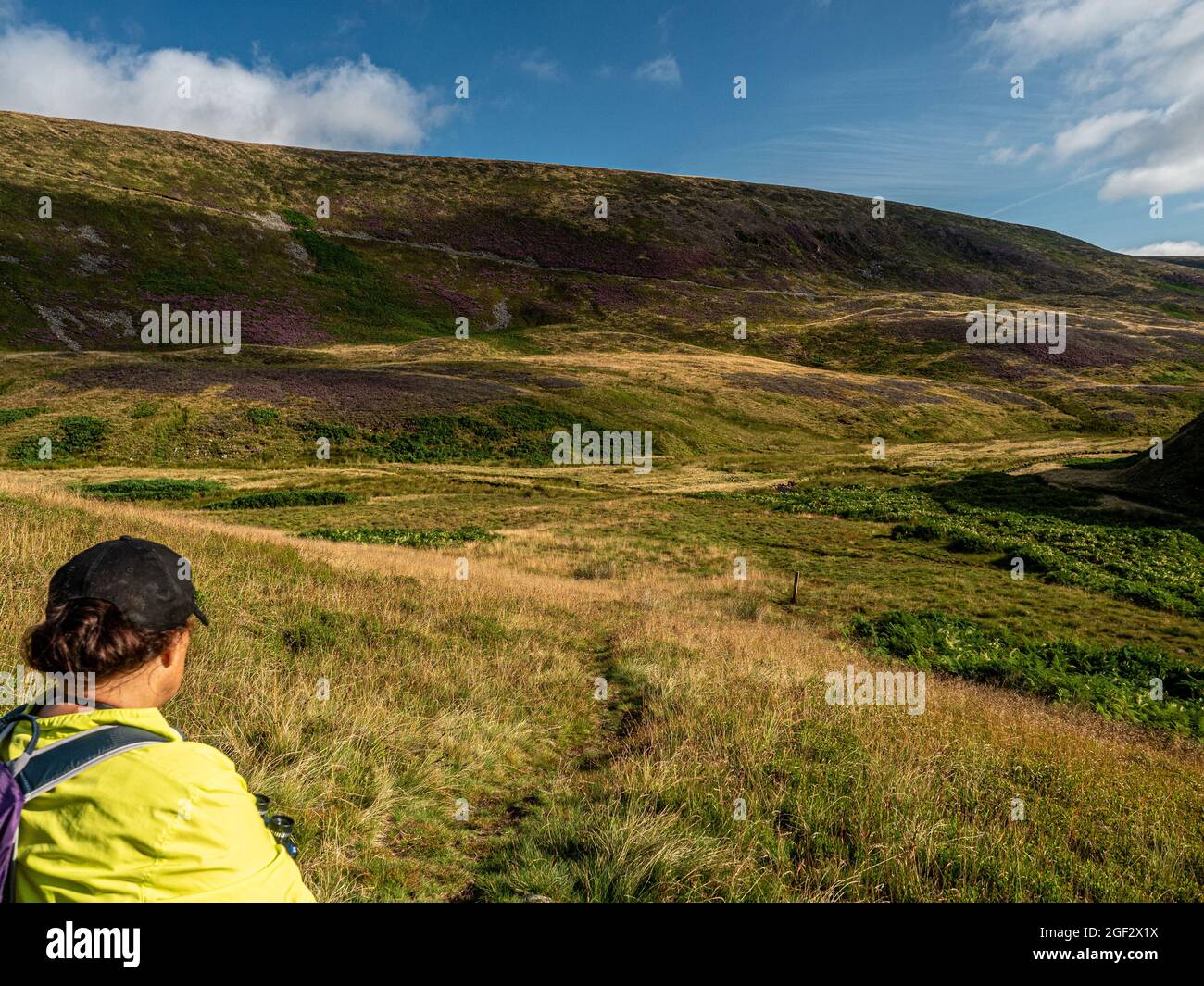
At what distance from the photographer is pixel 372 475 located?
41344 mm

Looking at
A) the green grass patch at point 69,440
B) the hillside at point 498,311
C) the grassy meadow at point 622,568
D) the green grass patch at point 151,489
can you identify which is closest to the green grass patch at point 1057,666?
the grassy meadow at point 622,568

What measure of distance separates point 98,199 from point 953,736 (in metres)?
126

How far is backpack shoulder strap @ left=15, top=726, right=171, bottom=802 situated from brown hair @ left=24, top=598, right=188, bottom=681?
0.33 m

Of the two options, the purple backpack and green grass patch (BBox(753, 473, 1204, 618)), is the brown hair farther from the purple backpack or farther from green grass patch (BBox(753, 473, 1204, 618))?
green grass patch (BBox(753, 473, 1204, 618))

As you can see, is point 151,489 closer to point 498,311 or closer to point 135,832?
point 135,832

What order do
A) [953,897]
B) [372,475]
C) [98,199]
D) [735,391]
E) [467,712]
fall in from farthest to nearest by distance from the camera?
[98,199] → [735,391] → [372,475] → [467,712] → [953,897]

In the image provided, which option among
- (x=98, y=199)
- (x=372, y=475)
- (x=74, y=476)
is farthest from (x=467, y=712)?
(x=98, y=199)

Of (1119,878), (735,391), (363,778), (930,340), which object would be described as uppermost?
(930,340)

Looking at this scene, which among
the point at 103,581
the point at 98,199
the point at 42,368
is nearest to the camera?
the point at 103,581

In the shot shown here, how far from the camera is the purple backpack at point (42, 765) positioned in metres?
1.91

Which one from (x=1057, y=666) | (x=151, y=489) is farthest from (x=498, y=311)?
(x=1057, y=666)

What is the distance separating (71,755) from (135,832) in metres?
0.36

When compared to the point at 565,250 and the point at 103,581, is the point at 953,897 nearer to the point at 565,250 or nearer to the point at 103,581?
the point at 103,581

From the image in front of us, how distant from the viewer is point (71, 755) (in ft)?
7.05
